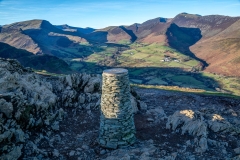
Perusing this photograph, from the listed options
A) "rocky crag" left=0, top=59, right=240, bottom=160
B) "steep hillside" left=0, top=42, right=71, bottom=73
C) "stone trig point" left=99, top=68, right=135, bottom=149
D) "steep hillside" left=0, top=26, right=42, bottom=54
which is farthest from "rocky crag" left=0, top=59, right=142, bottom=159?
"steep hillside" left=0, top=26, right=42, bottom=54

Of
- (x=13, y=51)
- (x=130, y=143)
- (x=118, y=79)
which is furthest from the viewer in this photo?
(x=13, y=51)

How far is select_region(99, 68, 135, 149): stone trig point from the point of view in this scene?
48.5 feet

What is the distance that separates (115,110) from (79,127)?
5413mm

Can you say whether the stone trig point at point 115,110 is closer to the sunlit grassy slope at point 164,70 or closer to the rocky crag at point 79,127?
the rocky crag at point 79,127

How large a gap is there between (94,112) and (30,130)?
687cm

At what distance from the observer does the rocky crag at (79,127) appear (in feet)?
47.5

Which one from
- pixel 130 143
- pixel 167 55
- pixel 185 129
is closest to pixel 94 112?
pixel 130 143

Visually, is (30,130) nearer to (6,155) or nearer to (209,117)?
(6,155)

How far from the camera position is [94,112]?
2147 cm

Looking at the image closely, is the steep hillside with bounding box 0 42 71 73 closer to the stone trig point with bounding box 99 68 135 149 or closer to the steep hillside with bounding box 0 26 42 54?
the steep hillside with bounding box 0 26 42 54

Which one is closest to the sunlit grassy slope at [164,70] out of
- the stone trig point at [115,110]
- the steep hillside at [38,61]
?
the steep hillside at [38,61]

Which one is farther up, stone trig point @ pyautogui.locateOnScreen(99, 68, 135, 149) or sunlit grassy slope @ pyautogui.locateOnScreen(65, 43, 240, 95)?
stone trig point @ pyautogui.locateOnScreen(99, 68, 135, 149)

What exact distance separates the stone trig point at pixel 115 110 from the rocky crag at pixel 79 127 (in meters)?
0.78

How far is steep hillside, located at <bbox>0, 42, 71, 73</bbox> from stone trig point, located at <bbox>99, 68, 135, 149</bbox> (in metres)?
68.7
